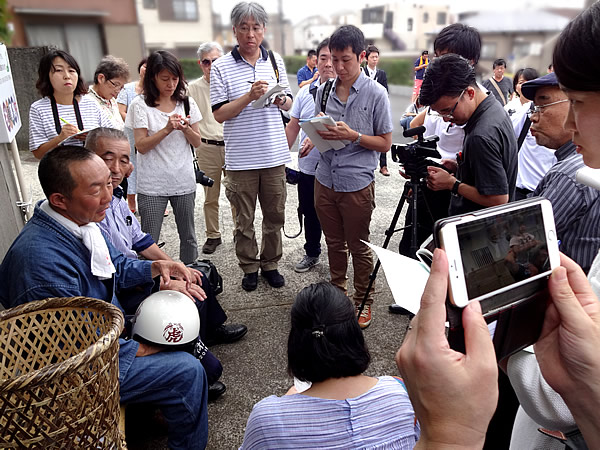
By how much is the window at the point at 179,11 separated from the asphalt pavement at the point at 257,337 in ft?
18.1

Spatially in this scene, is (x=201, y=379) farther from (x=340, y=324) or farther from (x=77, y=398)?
(x=340, y=324)

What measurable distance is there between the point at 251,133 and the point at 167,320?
1.86 m

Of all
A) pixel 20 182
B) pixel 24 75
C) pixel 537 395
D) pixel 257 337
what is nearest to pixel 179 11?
pixel 24 75

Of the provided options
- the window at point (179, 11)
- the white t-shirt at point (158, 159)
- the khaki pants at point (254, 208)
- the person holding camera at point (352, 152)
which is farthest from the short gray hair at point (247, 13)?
the window at point (179, 11)

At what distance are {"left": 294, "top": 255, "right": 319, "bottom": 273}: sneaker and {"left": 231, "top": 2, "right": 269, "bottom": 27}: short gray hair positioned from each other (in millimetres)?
2128

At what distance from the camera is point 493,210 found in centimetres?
77

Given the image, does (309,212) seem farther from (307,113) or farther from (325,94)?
(325,94)

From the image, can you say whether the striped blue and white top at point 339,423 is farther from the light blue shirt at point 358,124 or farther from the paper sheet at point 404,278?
the light blue shirt at point 358,124

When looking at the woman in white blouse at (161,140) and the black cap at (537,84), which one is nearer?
the black cap at (537,84)

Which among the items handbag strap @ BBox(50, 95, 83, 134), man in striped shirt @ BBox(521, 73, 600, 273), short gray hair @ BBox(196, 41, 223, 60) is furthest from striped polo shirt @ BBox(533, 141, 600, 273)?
short gray hair @ BBox(196, 41, 223, 60)

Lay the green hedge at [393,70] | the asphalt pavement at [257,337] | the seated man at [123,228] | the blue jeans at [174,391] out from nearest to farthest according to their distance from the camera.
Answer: the blue jeans at [174,391]
the asphalt pavement at [257,337]
the seated man at [123,228]
the green hedge at [393,70]

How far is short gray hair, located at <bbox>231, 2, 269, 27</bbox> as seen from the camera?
3.12 m

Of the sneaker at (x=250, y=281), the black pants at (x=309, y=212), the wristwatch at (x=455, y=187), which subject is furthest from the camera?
the black pants at (x=309, y=212)

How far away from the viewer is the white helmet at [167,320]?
1.91m
